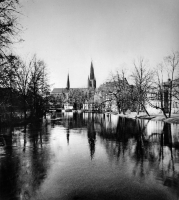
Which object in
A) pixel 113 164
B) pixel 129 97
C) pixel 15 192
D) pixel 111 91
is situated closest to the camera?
pixel 15 192

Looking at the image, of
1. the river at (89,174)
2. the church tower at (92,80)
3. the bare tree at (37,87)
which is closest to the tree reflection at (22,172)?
the river at (89,174)

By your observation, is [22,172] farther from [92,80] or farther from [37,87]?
[92,80]

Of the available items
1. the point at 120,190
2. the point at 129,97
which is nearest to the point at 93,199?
the point at 120,190

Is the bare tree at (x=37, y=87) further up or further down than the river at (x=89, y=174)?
further up

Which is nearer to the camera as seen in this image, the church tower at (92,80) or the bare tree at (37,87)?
the bare tree at (37,87)

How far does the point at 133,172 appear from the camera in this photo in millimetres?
6238

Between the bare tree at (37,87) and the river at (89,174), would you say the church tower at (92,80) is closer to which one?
the bare tree at (37,87)

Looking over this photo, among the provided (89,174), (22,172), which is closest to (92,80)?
(22,172)

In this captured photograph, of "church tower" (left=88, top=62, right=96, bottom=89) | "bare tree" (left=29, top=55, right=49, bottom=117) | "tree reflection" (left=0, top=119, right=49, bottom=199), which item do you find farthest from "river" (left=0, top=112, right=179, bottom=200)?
"church tower" (left=88, top=62, right=96, bottom=89)

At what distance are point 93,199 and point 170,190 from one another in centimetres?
231

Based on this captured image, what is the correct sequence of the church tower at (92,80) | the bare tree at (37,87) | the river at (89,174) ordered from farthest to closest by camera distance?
the church tower at (92,80) → the bare tree at (37,87) → the river at (89,174)

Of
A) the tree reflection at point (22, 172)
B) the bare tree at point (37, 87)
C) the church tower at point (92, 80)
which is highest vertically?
the church tower at point (92, 80)

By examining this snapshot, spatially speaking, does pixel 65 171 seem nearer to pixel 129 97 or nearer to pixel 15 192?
pixel 15 192

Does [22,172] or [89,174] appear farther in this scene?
[22,172]
